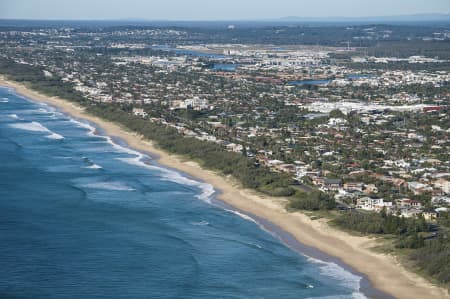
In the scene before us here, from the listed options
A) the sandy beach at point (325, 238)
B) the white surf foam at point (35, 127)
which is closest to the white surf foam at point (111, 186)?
the sandy beach at point (325, 238)

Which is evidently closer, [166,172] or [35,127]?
[166,172]

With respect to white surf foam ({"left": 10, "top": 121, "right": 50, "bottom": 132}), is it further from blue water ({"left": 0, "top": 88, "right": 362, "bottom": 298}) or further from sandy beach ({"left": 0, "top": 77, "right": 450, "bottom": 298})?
sandy beach ({"left": 0, "top": 77, "right": 450, "bottom": 298})

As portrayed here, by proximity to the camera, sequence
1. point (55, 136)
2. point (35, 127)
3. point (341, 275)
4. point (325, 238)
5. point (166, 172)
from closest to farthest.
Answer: point (341, 275), point (325, 238), point (166, 172), point (55, 136), point (35, 127)

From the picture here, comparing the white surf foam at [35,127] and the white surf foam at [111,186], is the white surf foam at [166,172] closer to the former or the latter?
the white surf foam at [35,127]

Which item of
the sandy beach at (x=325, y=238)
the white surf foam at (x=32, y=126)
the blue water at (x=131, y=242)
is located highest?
the blue water at (x=131, y=242)

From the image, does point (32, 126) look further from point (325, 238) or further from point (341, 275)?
point (341, 275)

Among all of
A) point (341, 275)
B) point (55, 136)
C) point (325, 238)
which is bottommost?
point (55, 136)

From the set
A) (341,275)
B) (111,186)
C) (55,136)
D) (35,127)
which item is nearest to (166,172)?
(111,186)
